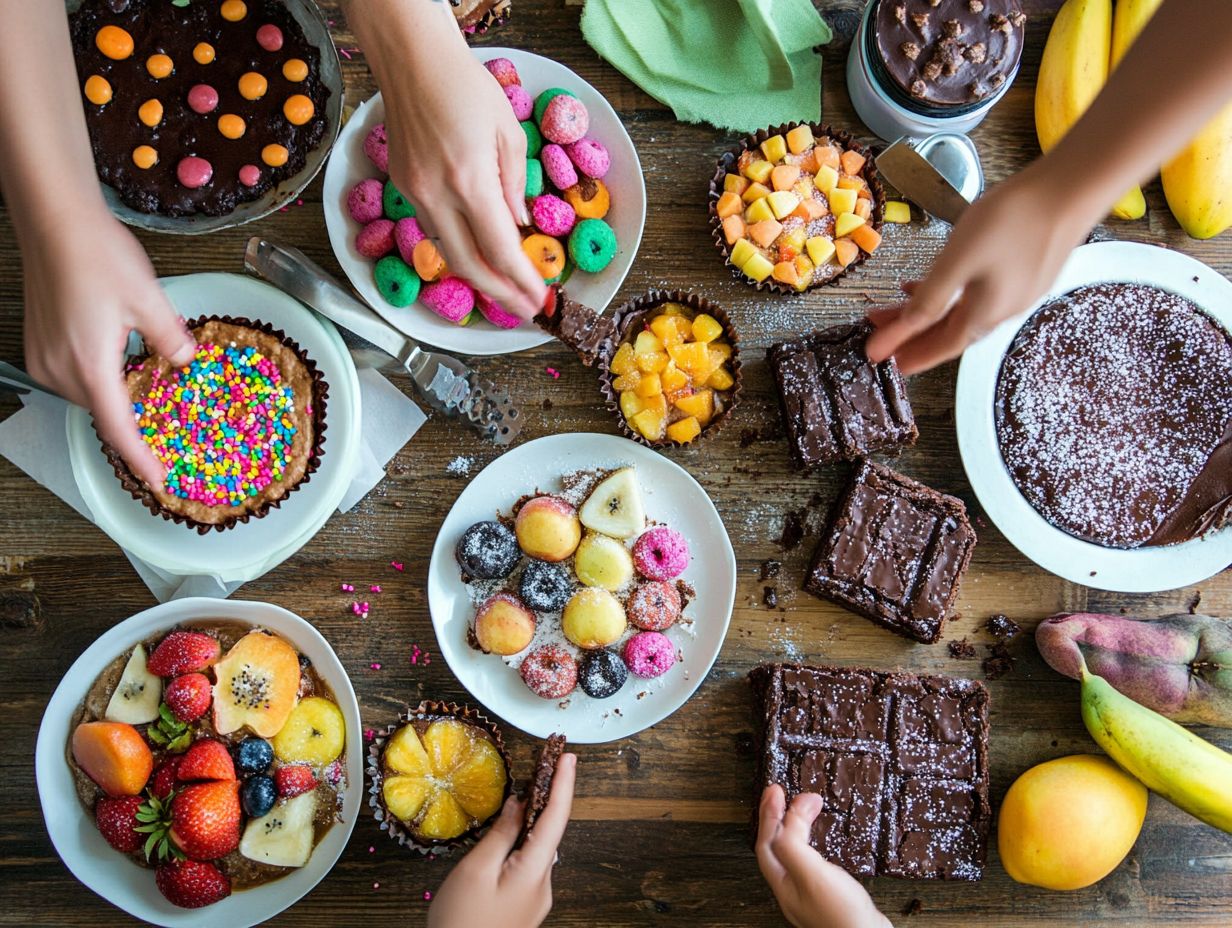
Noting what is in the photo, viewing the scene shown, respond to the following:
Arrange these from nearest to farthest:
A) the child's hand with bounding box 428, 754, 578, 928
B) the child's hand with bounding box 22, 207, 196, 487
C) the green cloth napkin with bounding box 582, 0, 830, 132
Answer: the child's hand with bounding box 22, 207, 196, 487 < the child's hand with bounding box 428, 754, 578, 928 < the green cloth napkin with bounding box 582, 0, 830, 132

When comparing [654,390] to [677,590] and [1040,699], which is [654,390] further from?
[1040,699]

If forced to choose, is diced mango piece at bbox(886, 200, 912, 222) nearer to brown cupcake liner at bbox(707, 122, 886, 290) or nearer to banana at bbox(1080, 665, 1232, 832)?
brown cupcake liner at bbox(707, 122, 886, 290)

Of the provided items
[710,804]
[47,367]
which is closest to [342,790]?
[710,804]

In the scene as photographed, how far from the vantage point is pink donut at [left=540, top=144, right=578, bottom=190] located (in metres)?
2.50

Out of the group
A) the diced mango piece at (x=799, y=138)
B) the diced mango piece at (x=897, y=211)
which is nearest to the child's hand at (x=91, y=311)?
the diced mango piece at (x=799, y=138)

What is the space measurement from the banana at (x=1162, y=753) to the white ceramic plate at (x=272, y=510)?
2.13m

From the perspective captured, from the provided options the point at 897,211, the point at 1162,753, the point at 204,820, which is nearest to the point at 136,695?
the point at 204,820

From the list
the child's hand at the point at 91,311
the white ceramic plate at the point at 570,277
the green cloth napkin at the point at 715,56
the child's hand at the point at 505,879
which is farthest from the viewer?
the green cloth napkin at the point at 715,56

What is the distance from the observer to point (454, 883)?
7.72 feet

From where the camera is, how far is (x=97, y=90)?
7.88 ft

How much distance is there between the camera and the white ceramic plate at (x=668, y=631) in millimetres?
2586

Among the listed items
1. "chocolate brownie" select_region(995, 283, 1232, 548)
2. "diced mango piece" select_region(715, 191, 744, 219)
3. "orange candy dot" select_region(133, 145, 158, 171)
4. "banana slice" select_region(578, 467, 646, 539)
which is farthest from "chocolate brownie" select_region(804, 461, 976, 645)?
"orange candy dot" select_region(133, 145, 158, 171)

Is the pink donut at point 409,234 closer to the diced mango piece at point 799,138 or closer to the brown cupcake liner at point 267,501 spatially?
the brown cupcake liner at point 267,501

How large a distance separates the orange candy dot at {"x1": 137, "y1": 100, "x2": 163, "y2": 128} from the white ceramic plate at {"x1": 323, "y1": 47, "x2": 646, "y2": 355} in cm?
44
